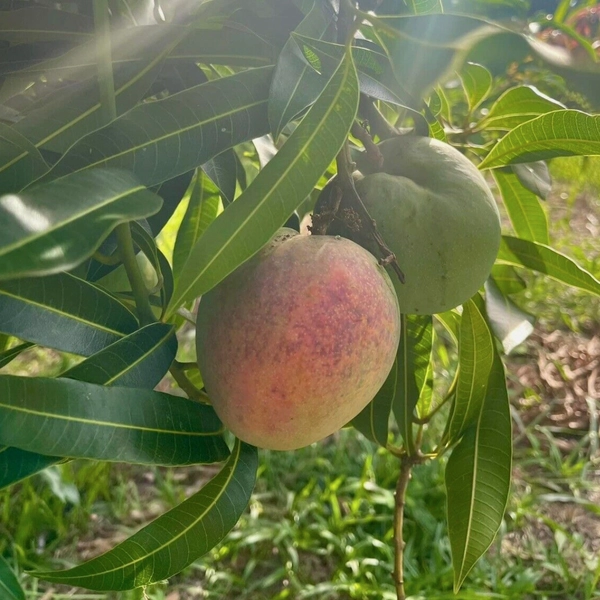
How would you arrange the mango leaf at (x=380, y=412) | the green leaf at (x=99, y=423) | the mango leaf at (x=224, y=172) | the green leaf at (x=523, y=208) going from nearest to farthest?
the green leaf at (x=99, y=423) < the mango leaf at (x=224, y=172) < the mango leaf at (x=380, y=412) < the green leaf at (x=523, y=208)

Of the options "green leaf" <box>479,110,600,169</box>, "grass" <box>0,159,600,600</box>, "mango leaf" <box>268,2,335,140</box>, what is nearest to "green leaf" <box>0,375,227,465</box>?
"mango leaf" <box>268,2,335,140</box>

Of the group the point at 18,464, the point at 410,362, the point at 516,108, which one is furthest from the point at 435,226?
the point at 18,464

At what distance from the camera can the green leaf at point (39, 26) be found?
2.46 feet

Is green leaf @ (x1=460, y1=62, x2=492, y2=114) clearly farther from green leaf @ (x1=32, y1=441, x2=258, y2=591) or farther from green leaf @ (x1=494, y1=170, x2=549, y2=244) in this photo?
green leaf @ (x1=32, y1=441, x2=258, y2=591)

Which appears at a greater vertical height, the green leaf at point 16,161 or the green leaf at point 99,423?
the green leaf at point 16,161

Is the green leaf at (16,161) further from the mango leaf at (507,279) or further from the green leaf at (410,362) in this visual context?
the mango leaf at (507,279)

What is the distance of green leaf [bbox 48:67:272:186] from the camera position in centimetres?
61

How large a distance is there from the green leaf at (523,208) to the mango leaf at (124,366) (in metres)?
0.79

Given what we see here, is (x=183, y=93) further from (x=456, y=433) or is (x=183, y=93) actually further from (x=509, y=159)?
(x=456, y=433)

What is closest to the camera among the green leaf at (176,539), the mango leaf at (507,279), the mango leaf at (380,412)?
the green leaf at (176,539)

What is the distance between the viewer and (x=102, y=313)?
71cm

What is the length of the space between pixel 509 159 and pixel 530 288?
2030 mm

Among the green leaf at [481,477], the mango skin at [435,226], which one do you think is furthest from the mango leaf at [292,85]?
the green leaf at [481,477]

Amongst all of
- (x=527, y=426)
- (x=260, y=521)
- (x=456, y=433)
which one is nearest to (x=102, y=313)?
(x=456, y=433)
